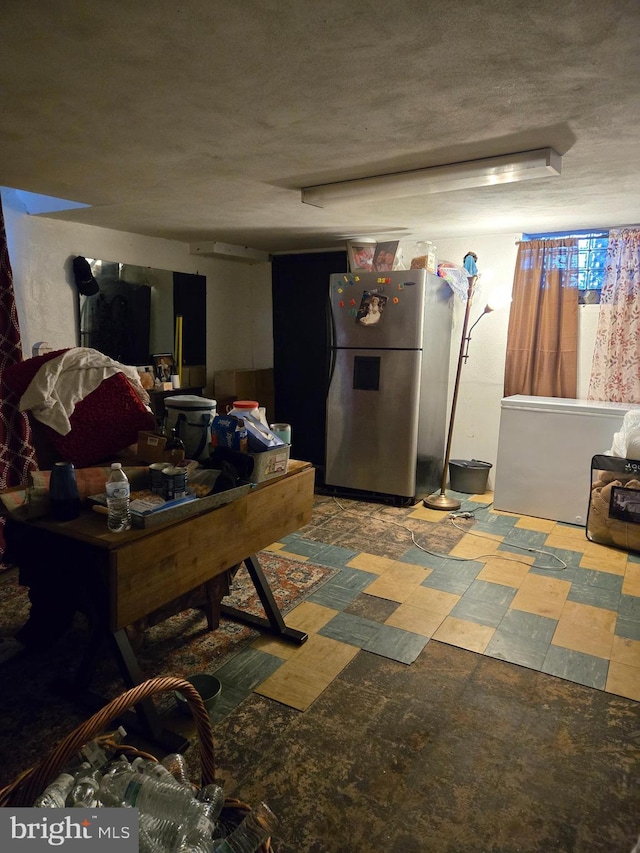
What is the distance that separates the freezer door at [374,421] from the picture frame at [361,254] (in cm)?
77

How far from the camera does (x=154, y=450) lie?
6.68ft

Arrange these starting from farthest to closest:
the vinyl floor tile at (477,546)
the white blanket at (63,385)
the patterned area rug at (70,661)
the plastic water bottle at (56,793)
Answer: the vinyl floor tile at (477,546)
the white blanket at (63,385)
the patterned area rug at (70,661)
the plastic water bottle at (56,793)

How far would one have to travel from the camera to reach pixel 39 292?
3617 mm

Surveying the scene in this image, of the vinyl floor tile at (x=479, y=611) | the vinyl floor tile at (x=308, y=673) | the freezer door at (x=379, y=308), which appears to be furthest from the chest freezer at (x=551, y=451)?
the vinyl floor tile at (x=308, y=673)

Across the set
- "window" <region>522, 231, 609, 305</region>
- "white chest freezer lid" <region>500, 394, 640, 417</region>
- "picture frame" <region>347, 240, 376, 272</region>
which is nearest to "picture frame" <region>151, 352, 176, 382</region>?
"picture frame" <region>347, 240, 376, 272</region>

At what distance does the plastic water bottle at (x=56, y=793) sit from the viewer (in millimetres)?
939

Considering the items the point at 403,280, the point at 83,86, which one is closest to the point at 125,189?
the point at 83,86

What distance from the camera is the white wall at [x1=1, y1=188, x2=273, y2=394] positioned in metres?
3.53

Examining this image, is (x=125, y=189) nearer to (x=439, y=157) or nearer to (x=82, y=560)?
(x=439, y=157)

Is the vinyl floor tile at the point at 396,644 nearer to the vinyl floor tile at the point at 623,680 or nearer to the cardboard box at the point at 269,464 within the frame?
the vinyl floor tile at the point at 623,680

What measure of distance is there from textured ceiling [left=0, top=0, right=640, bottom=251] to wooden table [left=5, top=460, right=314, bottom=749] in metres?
1.37

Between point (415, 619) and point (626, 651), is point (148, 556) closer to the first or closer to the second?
point (415, 619)

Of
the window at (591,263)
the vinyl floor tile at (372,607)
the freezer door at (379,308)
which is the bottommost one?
the vinyl floor tile at (372,607)

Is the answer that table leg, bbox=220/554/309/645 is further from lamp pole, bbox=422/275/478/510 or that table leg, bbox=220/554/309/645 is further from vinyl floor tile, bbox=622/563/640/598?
lamp pole, bbox=422/275/478/510
